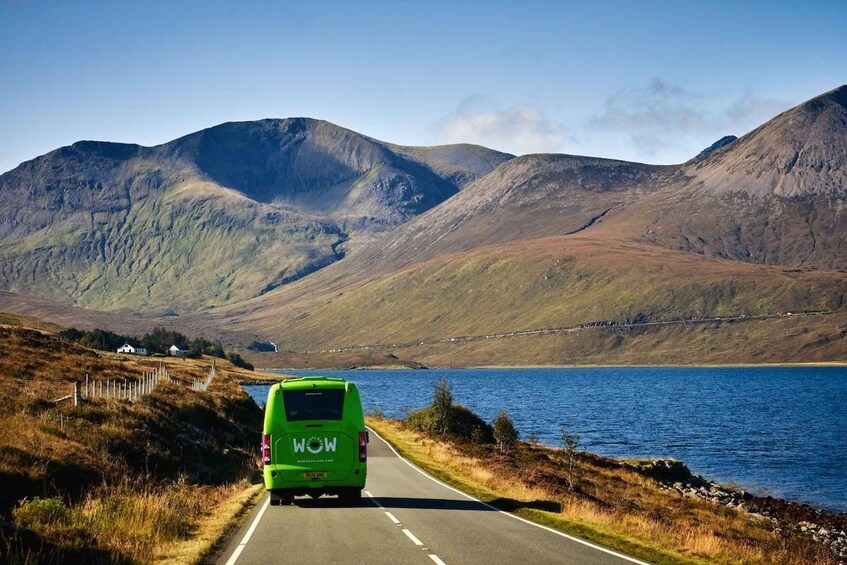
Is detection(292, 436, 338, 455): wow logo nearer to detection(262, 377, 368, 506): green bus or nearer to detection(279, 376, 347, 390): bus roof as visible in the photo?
detection(262, 377, 368, 506): green bus

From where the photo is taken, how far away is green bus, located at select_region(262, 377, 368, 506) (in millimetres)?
27406

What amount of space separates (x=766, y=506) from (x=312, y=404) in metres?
34.7

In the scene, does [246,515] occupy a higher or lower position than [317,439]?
lower

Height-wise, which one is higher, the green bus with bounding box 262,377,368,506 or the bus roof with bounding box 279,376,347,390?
the bus roof with bounding box 279,376,347,390

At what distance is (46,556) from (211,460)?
24185 mm

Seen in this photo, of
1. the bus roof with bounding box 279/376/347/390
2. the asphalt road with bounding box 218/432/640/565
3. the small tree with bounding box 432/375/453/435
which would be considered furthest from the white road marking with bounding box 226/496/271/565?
the small tree with bounding box 432/375/453/435

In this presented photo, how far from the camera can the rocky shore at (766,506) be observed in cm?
4447

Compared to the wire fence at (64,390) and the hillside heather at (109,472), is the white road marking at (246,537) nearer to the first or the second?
the hillside heather at (109,472)

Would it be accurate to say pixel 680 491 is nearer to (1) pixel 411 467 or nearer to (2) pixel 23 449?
(1) pixel 411 467

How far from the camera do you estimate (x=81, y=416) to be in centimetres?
3400

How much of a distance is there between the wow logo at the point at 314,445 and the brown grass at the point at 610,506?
18.3ft

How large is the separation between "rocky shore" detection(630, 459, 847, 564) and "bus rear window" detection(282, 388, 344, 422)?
64.8 ft

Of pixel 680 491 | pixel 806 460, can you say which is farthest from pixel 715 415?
pixel 680 491

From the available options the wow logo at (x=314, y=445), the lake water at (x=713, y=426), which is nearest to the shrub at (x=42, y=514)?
the wow logo at (x=314, y=445)
